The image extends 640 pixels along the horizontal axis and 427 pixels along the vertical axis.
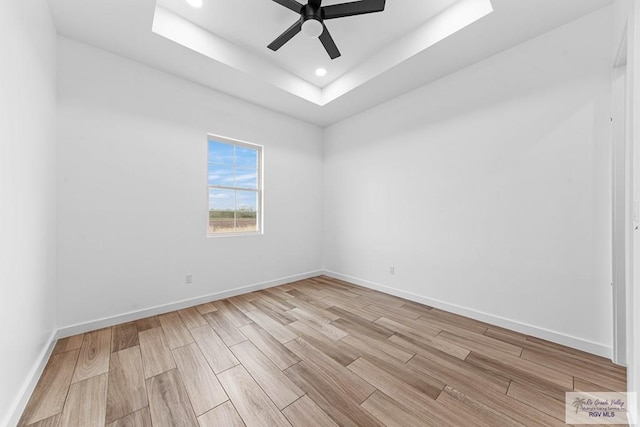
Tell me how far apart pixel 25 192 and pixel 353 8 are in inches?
106

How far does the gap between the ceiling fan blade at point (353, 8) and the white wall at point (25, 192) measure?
77.7 inches

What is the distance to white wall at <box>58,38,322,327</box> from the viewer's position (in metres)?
2.29

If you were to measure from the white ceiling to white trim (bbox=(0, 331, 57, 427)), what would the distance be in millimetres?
2779

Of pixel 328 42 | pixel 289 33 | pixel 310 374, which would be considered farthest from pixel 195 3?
pixel 310 374

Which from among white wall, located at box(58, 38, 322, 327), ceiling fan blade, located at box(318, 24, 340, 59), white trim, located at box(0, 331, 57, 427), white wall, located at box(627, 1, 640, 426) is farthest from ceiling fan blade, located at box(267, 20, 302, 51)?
white trim, located at box(0, 331, 57, 427)

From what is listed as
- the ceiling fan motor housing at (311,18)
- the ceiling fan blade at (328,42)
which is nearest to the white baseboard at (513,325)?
the ceiling fan blade at (328,42)

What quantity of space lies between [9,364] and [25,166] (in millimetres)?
1149

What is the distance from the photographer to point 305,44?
109 inches

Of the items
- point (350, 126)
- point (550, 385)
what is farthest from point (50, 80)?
point (550, 385)

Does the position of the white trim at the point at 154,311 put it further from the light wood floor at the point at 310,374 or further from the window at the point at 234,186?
the window at the point at 234,186

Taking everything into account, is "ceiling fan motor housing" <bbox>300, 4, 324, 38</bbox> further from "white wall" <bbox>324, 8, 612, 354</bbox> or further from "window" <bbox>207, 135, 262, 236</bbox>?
"window" <bbox>207, 135, 262, 236</bbox>

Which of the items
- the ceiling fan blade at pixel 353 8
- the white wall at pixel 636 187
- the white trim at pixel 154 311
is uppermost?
the ceiling fan blade at pixel 353 8

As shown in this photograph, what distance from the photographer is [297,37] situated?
8.72ft

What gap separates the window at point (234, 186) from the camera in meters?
3.33
